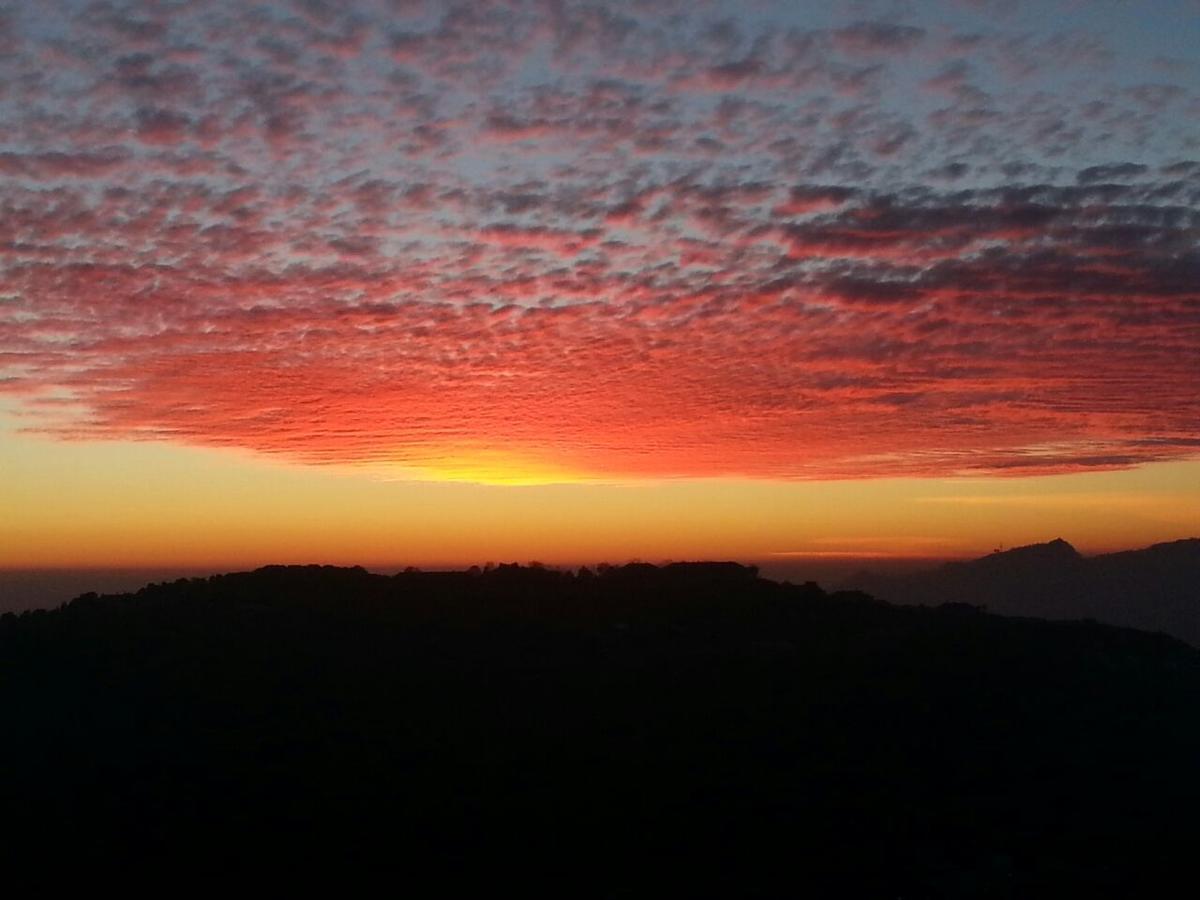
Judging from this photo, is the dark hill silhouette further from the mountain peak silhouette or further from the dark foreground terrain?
the dark foreground terrain

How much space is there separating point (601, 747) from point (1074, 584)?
83913 millimetres

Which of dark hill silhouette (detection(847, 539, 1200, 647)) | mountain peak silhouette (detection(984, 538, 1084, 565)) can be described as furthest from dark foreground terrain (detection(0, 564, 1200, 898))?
mountain peak silhouette (detection(984, 538, 1084, 565))

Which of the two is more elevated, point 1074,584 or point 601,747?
point 1074,584

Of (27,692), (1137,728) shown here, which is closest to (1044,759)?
(1137,728)

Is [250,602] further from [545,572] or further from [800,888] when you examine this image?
[800,888]

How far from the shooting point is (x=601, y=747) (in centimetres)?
2012

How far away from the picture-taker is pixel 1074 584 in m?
93.6

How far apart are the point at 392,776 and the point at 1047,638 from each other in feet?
56.0

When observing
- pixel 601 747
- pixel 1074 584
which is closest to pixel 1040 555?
pixel 1074 584

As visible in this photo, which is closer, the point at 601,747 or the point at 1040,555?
the point at 601,747

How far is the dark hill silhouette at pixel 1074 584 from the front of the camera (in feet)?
256

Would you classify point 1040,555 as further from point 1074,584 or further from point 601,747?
point 601,747

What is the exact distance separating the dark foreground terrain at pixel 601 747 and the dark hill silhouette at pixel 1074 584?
47.9 meters

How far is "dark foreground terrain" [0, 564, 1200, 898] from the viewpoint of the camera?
16.0m
